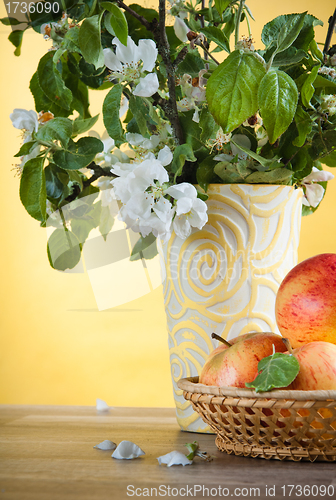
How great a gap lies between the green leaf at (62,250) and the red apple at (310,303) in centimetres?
26

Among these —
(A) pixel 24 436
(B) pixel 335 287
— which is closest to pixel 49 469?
(A) pixel 24 436

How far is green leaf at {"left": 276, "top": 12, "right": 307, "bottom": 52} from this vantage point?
1.34 ft

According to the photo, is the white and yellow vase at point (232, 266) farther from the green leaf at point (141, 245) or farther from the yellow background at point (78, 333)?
the yellow background at point (78, 333)

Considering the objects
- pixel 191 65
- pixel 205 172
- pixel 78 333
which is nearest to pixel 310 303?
pixel 205 172

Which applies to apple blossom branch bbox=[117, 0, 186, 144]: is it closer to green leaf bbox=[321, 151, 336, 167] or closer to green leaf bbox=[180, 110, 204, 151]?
green leaf bbox=[180, 110, 204, 151]

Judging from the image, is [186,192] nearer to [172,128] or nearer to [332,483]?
[172,128]

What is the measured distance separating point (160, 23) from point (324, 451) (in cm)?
40

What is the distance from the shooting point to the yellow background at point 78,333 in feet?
5.21

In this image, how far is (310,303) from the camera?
1.33 ft

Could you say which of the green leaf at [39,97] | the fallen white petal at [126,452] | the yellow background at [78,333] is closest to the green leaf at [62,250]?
the green leaf at [39,97]

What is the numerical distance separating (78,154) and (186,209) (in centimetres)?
12

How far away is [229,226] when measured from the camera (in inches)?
19.6

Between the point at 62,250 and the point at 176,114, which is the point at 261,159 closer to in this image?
the point at 176,114

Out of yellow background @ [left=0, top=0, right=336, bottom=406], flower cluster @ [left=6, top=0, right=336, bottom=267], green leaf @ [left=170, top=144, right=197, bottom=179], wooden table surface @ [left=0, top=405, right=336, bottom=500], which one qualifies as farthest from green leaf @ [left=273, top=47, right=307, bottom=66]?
yellow background @ [left=0, top=0, right=336, bottom=406]
